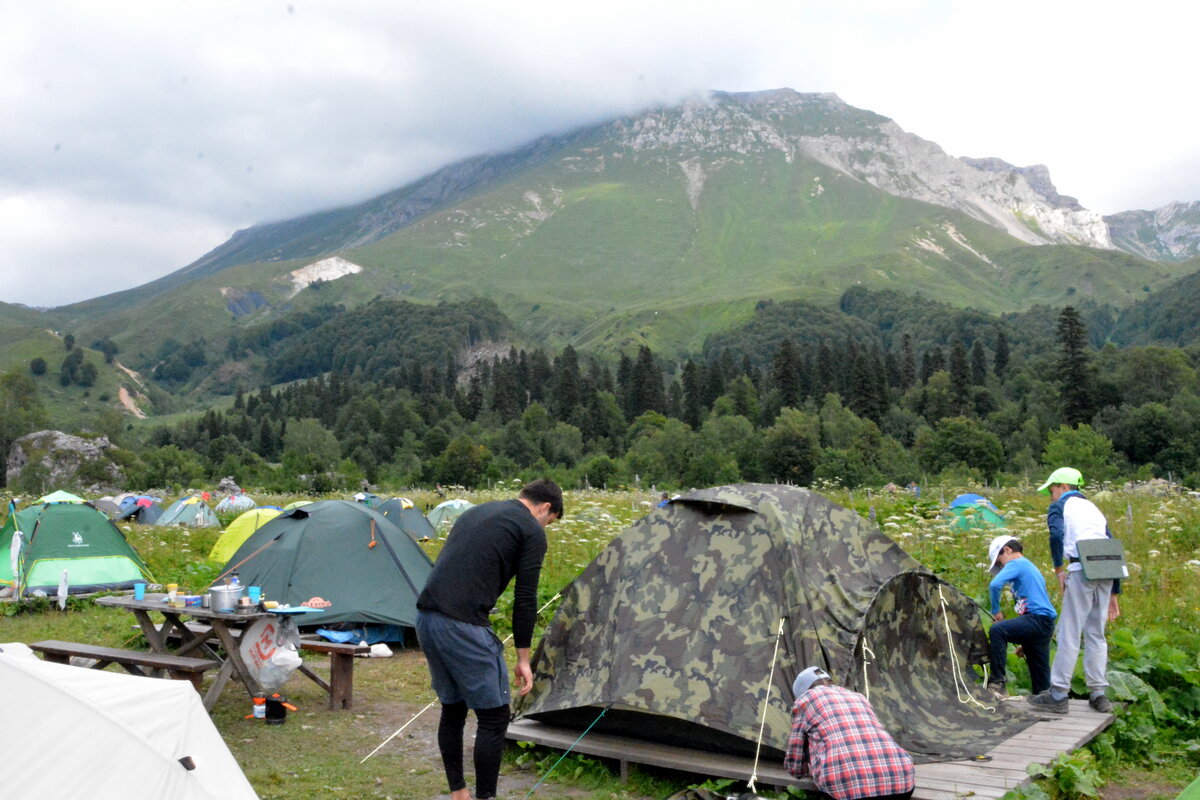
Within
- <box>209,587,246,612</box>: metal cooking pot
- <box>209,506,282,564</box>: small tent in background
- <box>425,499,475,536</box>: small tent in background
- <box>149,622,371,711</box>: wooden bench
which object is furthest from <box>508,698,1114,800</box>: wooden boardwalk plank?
<box>425,499,475,536</box>: small tent in background

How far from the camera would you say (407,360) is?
6511 inches

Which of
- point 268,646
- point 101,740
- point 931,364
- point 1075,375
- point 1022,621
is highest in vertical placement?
point 931,364

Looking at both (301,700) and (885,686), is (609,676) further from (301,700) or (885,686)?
(301,700)

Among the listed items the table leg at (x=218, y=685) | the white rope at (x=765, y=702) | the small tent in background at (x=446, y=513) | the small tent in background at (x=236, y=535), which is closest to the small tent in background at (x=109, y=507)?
the small tent in background at (x=446, y=513)

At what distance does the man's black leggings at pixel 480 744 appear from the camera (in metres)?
6.78

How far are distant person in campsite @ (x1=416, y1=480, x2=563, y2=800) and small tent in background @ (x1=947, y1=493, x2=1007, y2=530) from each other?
478 inches

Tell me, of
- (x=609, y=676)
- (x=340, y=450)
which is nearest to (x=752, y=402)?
(x=340, y=450)

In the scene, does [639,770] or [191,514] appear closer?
[639,770]

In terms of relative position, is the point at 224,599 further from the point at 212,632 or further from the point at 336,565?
the point at 336,565

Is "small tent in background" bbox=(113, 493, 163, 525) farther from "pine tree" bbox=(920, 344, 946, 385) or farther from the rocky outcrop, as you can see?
"pine tree" bbox=(920, 344, 946, 385)

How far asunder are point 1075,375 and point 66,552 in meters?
84.3

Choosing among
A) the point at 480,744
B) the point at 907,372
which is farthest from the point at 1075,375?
the point at 480,744

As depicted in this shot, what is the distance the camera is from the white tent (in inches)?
196

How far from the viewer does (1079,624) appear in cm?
902
